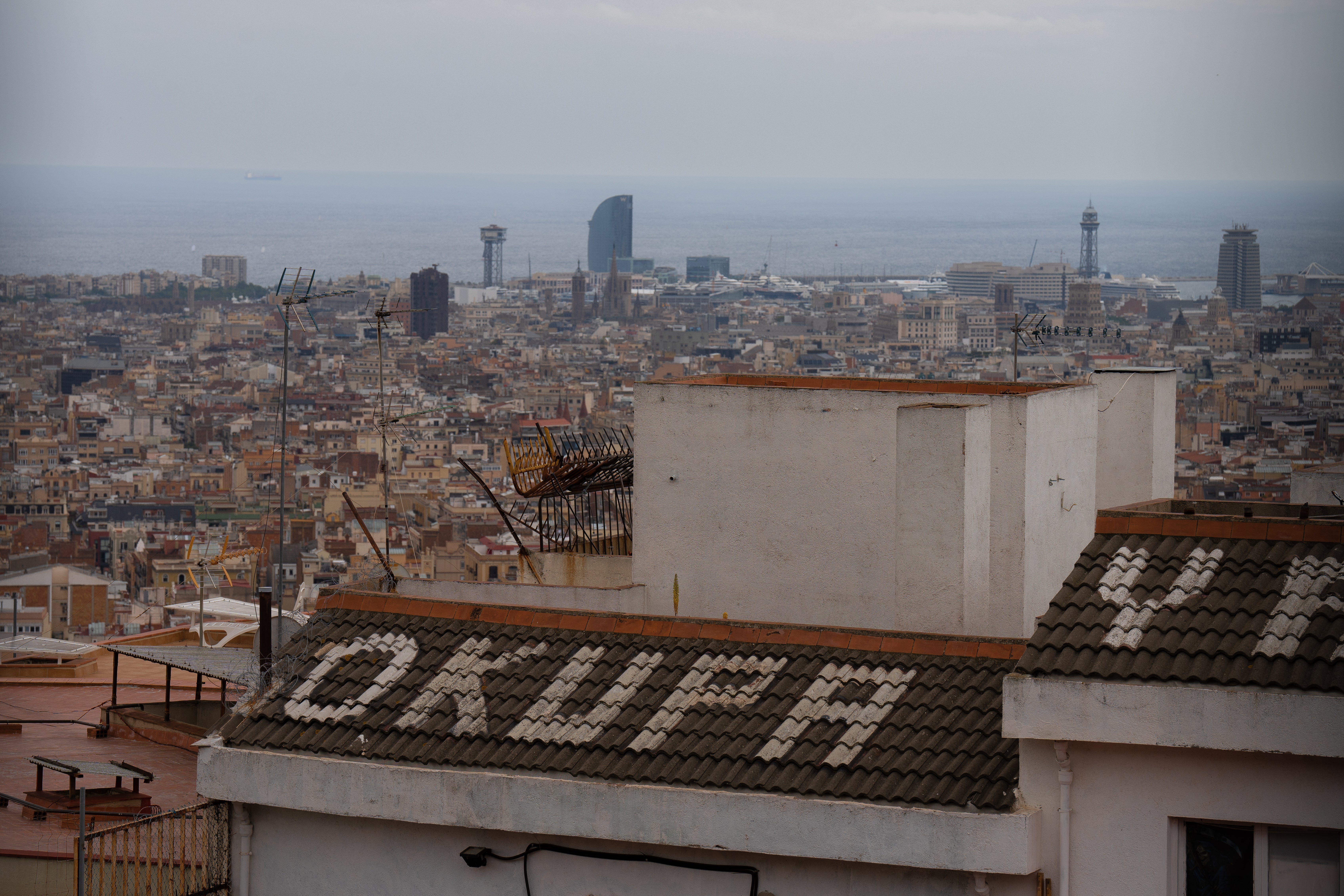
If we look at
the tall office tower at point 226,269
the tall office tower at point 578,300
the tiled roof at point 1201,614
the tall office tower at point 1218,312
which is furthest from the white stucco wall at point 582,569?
the tall office tower at point 578,300

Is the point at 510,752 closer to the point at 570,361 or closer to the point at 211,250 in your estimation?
the point at 570,361

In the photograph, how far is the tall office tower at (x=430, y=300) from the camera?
13800 cm

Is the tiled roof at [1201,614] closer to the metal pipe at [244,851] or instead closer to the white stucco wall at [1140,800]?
the white stucco wall at [1140,800]

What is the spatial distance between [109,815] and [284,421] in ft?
8.51

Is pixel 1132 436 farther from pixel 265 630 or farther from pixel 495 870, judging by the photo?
pixel 495 870

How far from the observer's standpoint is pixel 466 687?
5.02 meters

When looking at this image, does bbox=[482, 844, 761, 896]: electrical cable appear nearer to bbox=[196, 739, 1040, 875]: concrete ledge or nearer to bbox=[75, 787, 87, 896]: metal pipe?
bbox=[196, 739, 1040, 875]: concrete ledge

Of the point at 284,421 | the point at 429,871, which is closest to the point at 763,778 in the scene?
the point at 429,871

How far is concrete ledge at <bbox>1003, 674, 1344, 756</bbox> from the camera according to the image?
3908 millimetres

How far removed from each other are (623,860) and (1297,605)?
190 centimetres

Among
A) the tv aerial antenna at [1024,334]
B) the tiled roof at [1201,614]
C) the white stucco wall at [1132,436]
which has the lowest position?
the tiled roof at [1201,614]

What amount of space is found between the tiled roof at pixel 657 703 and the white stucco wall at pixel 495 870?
7.7 inches

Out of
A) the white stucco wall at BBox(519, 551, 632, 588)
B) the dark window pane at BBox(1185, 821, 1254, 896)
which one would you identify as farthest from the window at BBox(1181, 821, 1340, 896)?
the white stucco wall at BBox(519, 551, 632, 588)

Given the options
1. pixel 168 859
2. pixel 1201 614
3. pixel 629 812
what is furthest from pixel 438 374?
pixel 1201 614
